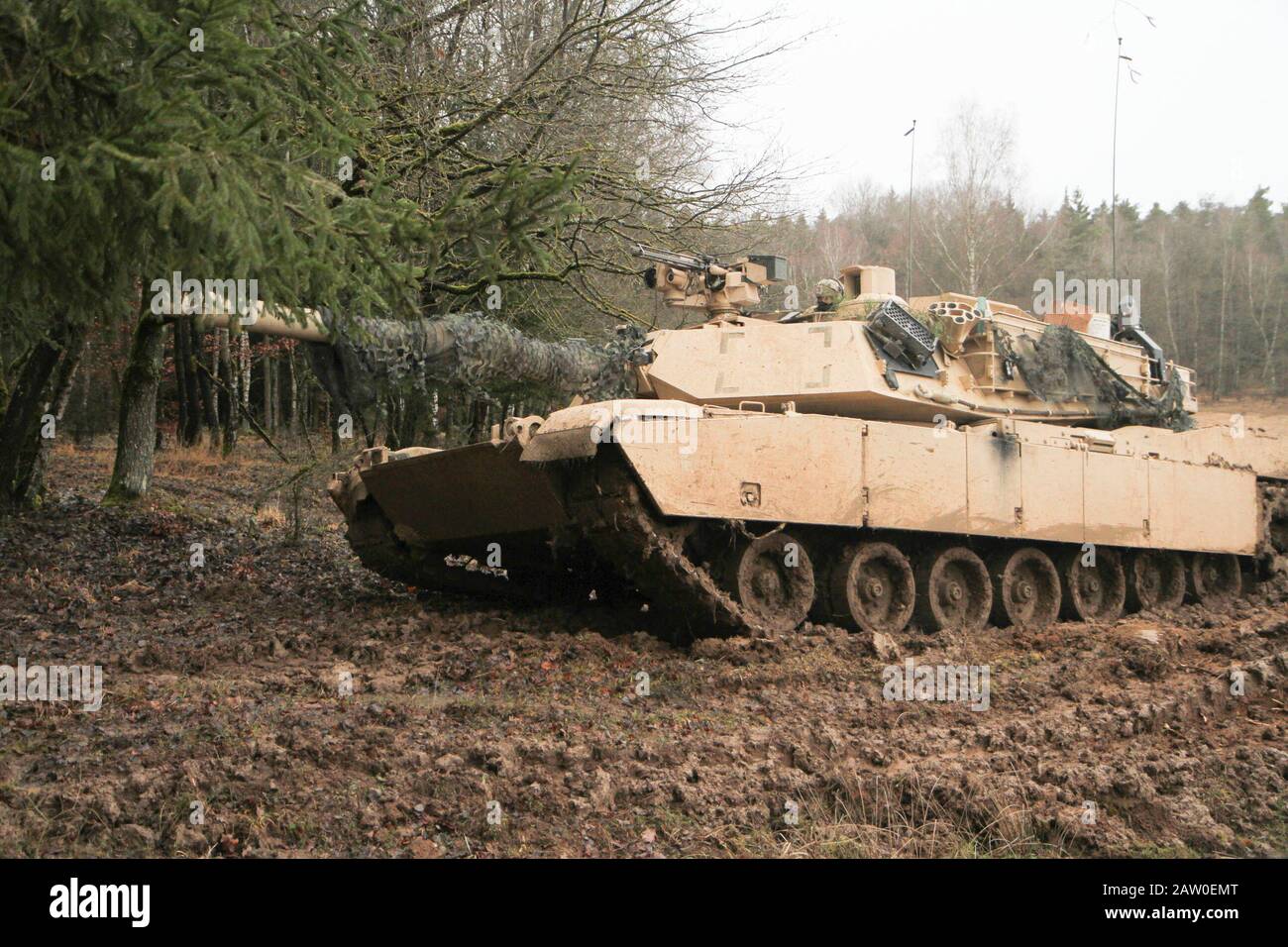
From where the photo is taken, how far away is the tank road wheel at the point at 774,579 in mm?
8984

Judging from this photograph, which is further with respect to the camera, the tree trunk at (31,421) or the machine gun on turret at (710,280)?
the tree trunk at (31,421)

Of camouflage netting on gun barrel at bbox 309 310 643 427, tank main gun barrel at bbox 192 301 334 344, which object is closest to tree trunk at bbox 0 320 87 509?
camouflage netting on gun barrel at bbox 309 310 643 427

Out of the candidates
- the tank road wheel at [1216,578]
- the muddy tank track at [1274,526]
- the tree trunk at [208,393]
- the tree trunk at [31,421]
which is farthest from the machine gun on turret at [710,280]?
the tree trunk at [208,393]

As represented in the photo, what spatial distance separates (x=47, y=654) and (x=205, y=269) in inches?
148

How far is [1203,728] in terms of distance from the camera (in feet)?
23.2

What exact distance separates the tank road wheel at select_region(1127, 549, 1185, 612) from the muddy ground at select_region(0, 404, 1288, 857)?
6.22 ft

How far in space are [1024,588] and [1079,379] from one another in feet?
7.13

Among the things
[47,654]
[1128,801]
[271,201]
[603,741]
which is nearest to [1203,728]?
[1128,801]

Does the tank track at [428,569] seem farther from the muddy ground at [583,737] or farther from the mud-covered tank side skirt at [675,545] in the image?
the mud-covered tank side skirt at [675,545]

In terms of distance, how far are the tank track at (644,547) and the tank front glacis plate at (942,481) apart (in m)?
0.19

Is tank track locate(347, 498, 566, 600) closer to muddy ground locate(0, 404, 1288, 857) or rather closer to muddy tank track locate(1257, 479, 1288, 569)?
muddy ground locate(0, 404, 1288, 857)

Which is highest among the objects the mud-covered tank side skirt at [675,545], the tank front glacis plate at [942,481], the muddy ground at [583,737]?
the tank front glacis plate at [942,481]

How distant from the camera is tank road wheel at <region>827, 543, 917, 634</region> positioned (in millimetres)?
9719

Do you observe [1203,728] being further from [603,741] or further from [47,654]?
[47,654]
